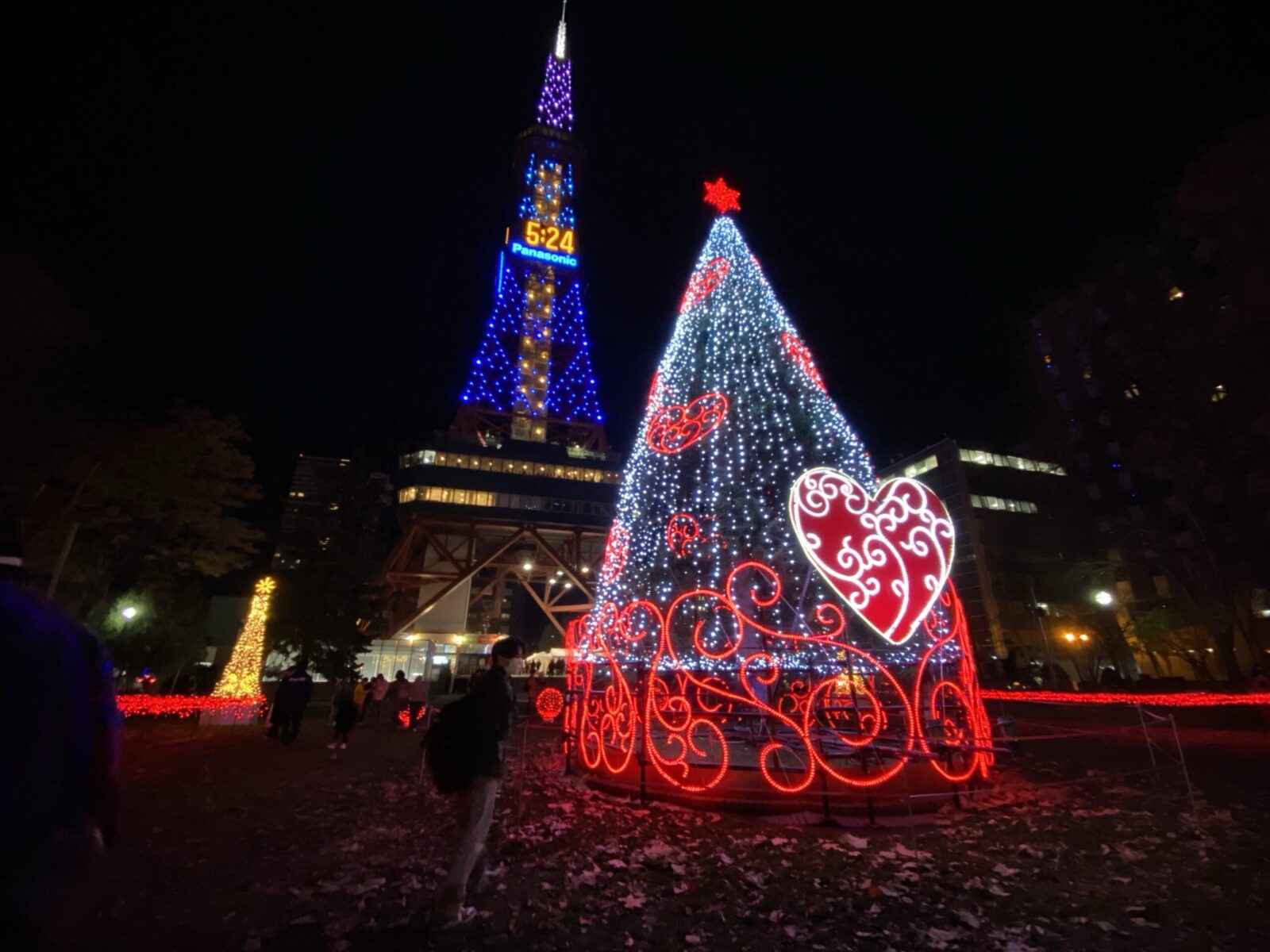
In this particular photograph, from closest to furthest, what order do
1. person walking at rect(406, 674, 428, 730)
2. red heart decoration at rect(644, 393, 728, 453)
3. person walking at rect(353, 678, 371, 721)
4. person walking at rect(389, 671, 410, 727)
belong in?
red heart decoration at rect(644, 393, 728, 453)
person walking at rect(406, 674, 428, 730)
person walking at rect(389, 671, 410, 727)
person walking at rect(353, 678, 371, 721)

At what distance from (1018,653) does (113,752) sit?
52595mm

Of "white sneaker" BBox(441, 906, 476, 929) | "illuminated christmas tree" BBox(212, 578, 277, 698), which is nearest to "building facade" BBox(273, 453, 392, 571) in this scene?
"illuminated christmas tree" BBox(212, 578, 277, 698)

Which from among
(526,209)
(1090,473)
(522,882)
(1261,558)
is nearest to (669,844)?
(522,882)

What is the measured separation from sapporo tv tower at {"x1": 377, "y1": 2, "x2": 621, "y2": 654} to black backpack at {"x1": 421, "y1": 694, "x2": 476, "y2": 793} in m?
34.4

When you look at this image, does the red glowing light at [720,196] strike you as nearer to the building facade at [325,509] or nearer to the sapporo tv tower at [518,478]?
the building facade at [325,509]

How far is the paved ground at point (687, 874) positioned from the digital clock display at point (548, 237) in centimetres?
6204

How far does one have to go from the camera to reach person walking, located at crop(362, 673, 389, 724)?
1814cm

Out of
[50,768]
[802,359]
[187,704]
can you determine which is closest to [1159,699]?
[802,359]

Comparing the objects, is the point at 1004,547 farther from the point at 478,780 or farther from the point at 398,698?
the point at 478,780

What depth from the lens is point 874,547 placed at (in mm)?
6945

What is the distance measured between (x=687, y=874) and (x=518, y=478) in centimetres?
4102

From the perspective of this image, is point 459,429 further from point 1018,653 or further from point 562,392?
point 1018,653

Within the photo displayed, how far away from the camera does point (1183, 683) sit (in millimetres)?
21594

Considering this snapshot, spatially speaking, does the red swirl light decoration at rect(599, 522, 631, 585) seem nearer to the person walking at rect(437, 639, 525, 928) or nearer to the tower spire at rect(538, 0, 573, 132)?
the person walking at rect(437, 639, 525, 928)
